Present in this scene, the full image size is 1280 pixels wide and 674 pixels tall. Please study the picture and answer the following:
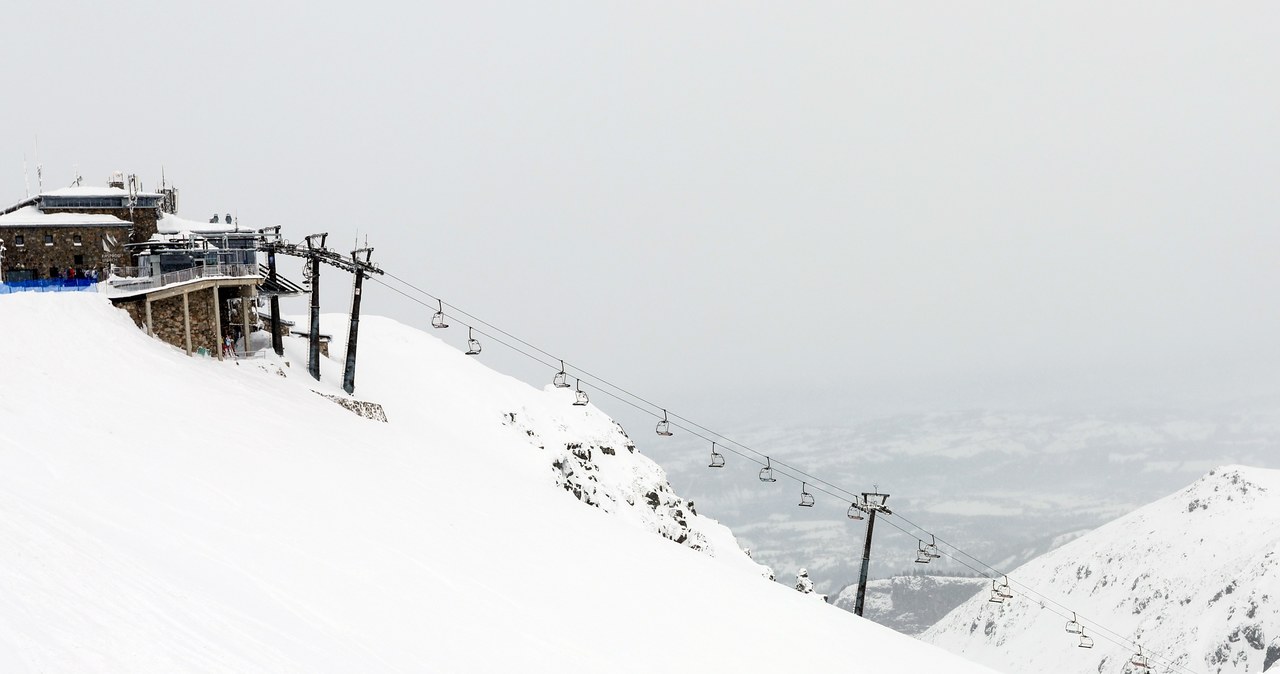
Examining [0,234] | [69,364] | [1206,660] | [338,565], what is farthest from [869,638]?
[1206,660]

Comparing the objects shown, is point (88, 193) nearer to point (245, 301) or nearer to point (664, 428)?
point (245, 301)

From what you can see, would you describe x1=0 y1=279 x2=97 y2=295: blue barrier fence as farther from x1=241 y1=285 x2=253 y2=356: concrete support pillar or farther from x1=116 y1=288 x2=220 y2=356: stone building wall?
x1=116 y1=288 x2=220 y2=356: stone building wall

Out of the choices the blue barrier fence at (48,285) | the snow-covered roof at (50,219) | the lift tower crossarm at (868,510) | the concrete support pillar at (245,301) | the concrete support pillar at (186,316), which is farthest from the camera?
the snow-covered roof at (50,219)

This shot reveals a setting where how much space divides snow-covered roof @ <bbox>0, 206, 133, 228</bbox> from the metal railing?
421 inches

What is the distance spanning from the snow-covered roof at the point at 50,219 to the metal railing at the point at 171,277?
10.7 m

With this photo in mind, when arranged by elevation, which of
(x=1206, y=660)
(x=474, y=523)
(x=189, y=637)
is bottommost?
(x=1206, y=660)

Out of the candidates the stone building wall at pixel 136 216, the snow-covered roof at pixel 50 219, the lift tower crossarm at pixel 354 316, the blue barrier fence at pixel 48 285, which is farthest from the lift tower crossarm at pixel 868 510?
the snow-covered roof at pixel 50 219

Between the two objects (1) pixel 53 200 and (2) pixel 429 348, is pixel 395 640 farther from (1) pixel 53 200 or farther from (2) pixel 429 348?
(2) pixel 429 348

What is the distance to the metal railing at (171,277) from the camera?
40.9 meters

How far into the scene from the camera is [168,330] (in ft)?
135

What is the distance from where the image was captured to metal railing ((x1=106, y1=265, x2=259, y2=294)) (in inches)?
1611

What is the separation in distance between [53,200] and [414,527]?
4039cm

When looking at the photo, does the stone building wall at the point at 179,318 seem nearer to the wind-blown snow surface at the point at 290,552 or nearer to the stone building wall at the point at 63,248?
the wind-blown snow surface at the point at 290,552

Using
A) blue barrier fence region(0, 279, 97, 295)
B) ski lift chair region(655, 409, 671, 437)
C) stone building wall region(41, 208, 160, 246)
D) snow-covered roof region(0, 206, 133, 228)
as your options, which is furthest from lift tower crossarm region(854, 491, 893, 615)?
snow-covered roof region(0, 206, 133, 228)
